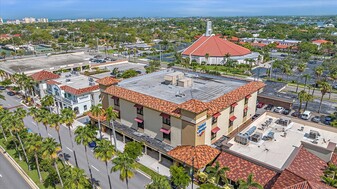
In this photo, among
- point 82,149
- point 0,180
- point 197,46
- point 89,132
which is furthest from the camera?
point 197,46

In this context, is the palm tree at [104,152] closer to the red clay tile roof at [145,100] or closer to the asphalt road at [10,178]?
the red clay tile roof at [145,100]

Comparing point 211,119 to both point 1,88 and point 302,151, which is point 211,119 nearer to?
point 302,151

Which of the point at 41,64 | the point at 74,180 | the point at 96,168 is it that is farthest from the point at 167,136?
the point at 41,64

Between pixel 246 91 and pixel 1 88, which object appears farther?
pixel 1 88

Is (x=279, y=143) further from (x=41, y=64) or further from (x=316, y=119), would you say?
(x=41, y=64)

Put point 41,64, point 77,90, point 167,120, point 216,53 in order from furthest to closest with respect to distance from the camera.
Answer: point 216,53, point 41,64, point 77,90, point 167,120

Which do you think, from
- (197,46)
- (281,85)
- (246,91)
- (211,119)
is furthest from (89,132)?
(197,46)

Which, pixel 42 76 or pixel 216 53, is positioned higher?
pixel 42 76

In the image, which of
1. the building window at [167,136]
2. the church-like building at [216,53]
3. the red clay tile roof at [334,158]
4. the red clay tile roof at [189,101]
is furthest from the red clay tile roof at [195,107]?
the church-like building at [216,53]

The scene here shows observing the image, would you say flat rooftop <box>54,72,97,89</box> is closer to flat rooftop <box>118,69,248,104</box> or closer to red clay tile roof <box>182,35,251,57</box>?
flat rooftop <box>118,69,248,104</box>
